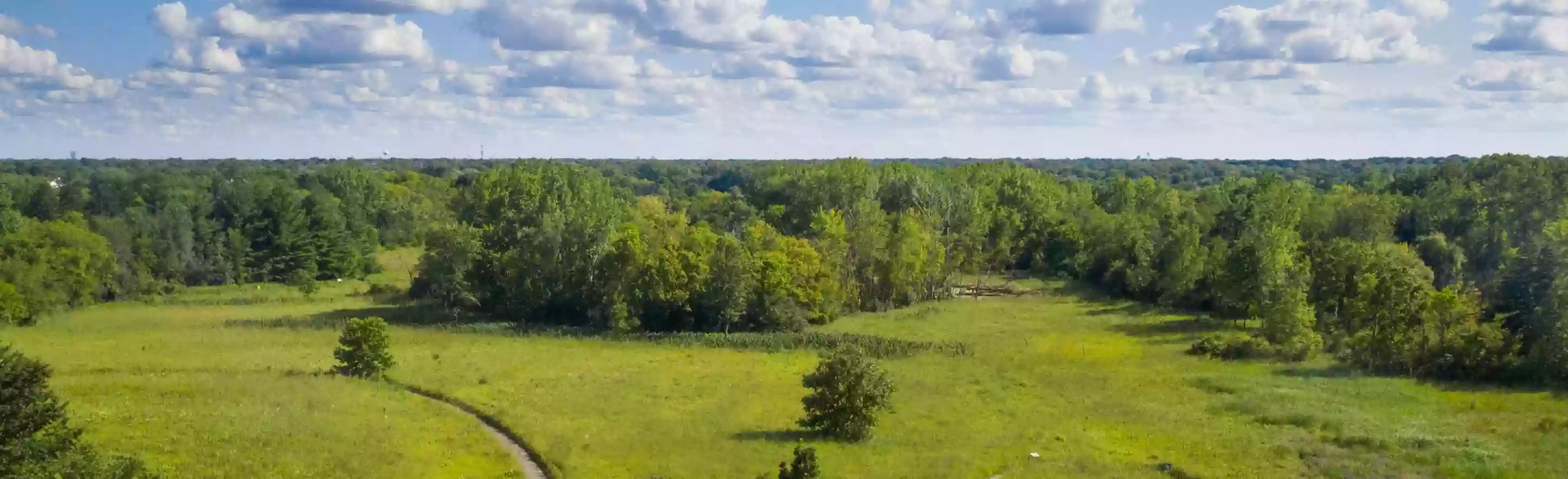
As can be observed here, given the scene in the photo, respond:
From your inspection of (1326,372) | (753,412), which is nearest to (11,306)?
(753,412)

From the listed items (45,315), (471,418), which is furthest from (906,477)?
(45,315)

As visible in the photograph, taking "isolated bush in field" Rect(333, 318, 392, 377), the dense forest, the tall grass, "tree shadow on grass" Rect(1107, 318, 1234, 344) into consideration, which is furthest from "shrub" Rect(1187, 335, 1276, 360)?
"isolated bush in field" Rect(333, 318, 392, 377)

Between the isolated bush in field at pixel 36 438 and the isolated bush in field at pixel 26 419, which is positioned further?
the isolated bush in field at pixel 26 419

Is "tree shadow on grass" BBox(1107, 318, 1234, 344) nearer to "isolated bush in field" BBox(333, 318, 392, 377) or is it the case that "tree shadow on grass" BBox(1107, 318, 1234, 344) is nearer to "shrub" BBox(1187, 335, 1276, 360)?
"shrub" BBox(1187, 335, 1276, 360)

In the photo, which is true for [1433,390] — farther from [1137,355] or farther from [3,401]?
[3,401]

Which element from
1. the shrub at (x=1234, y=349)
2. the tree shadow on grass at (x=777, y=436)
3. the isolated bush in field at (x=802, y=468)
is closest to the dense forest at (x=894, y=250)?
the shrub at (x=1234, y=349)

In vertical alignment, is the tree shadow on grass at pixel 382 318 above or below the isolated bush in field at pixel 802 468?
below

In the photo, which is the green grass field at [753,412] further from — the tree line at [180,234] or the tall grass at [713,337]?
the tree line at [180,234]
